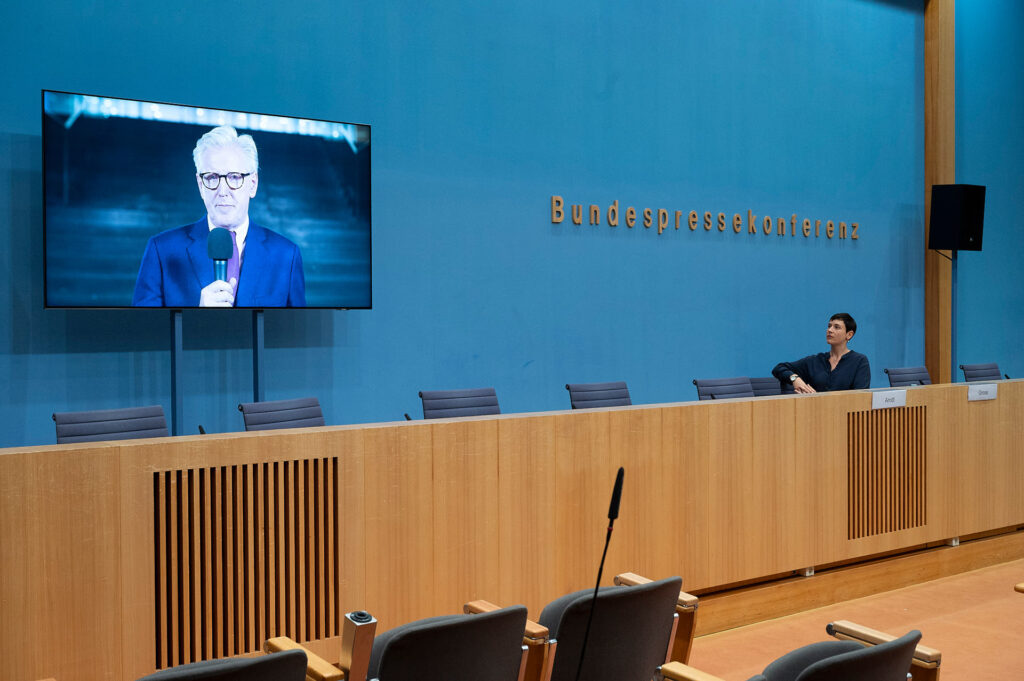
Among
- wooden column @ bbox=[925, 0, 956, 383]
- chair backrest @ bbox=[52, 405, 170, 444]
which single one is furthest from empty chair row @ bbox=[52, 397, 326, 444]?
wooden column @ bbox=[925, 0, 956, 383]

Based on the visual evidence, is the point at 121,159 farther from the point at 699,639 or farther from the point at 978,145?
the point at 978,145

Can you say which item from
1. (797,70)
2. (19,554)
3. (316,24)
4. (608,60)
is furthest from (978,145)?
(19,554)

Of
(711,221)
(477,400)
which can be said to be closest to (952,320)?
(711,221)

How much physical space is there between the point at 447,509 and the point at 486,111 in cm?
396

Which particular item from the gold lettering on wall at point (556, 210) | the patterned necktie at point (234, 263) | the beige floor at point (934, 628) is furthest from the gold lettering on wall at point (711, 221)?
the beige floor at point (934, 628)

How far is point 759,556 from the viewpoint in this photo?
422 cm

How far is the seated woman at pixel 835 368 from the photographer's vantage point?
6.08 meters

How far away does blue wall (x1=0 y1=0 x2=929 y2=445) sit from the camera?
17.4 feet

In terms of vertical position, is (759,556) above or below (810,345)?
below

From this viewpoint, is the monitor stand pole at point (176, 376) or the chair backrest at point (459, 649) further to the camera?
the monitor stand pole at point (176, 376)

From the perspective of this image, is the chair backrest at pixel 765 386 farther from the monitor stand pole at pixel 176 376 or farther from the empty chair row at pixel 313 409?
the monitor stand pole at pixel 176 376

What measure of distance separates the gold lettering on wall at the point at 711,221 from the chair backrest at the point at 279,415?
301cm

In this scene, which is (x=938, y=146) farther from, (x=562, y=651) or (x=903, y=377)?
(x=562, y=651)

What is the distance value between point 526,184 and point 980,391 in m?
3.27
